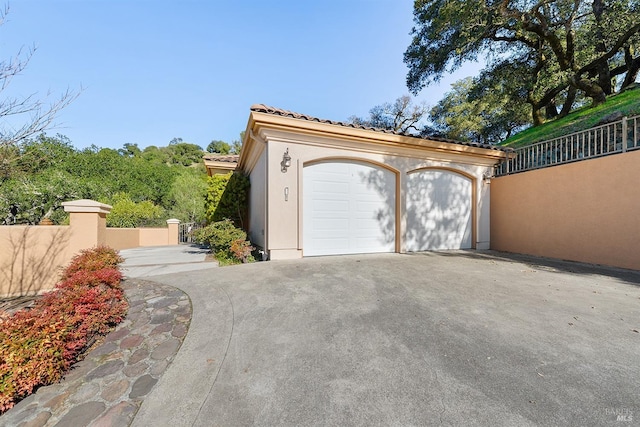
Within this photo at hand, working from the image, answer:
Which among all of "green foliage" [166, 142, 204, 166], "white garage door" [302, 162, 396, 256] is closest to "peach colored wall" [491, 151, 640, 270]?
"white garage door" [302, 162, 396, 256]

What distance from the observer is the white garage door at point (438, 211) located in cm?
729

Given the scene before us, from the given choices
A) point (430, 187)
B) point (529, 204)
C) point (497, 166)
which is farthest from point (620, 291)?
point (497, 166)

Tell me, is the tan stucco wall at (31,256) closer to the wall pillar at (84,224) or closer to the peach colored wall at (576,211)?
the wall pillar at (84,224)

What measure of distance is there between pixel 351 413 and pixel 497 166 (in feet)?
31.0

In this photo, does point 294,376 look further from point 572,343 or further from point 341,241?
point 341,241

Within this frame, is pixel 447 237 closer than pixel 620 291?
No

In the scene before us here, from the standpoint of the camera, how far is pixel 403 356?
2.12 meters

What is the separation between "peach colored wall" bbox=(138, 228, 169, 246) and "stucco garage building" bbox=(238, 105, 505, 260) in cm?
851

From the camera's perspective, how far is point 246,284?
154 inches

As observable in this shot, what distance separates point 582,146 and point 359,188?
573 centimetres

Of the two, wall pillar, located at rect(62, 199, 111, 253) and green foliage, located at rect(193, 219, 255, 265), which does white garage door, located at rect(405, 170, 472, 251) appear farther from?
wall pillar, located at rect(62, 199, 111, 253)

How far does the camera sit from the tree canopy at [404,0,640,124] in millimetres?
8305

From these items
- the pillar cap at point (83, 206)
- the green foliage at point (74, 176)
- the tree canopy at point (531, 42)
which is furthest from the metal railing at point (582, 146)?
the pillar cap at point (83, 206)

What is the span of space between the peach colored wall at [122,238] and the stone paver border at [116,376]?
10007 millimetres
